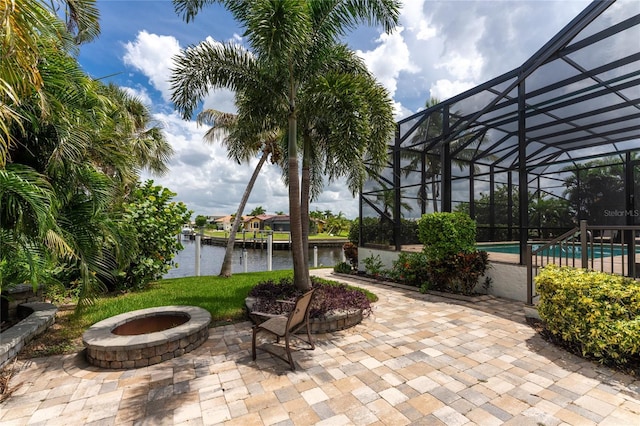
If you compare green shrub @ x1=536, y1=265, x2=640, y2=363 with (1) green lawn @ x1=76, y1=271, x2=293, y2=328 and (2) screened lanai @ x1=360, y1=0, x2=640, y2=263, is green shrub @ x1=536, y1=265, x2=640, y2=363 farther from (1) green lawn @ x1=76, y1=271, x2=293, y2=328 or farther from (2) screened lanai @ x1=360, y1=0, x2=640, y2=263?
(1) green lawn @ x1=76, y1=271, x2=293, y2=328

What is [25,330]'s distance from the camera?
3.66m

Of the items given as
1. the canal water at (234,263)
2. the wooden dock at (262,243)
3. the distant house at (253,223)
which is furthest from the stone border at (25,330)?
the distant house at (253,223)

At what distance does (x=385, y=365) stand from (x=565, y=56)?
6798 millimetres

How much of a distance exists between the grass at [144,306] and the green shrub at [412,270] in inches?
63.1

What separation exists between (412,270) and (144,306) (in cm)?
620

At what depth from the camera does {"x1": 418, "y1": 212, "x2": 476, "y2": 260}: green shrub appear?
629 centimetres

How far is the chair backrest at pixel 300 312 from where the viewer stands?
3131mm

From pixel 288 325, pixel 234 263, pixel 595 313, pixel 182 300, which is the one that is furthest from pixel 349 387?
pixel 234 263

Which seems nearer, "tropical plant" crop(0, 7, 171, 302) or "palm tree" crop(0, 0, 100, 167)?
"palm tree" crop(0, 0, 100, 167)

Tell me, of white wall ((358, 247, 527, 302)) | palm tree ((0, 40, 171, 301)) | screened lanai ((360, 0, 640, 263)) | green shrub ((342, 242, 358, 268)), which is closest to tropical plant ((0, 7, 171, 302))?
palm tree ((0, 40, 171, 301))

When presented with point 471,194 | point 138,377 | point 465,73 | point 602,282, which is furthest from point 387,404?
point 471,194

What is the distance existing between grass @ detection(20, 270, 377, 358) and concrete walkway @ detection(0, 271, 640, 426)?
497mm

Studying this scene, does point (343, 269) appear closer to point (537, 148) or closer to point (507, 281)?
point (507, 281)

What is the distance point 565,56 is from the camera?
5469 millimetres
